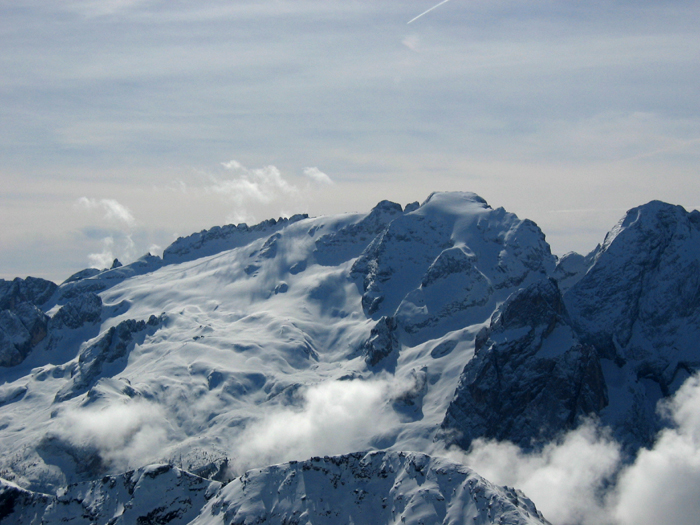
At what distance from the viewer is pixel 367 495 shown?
180625mm

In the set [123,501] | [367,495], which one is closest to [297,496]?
[367,495]

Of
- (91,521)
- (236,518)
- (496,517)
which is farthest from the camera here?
(91,521)

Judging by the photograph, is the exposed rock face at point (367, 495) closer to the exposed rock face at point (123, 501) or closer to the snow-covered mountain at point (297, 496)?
the snow-covered mountain at point (297, 496)

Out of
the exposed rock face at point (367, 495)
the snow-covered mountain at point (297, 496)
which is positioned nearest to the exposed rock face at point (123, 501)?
the snow-covered mountain at point (297, 496)

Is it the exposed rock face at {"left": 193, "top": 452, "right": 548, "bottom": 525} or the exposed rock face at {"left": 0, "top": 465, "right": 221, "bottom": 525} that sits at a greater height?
the exposed rock face at {"left": 193, "top": 452, "right": 548, "bottom": 525}

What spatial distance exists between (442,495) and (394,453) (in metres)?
18.4

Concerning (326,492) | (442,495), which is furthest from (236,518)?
(442,495)

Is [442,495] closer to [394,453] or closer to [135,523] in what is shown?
[394,453]

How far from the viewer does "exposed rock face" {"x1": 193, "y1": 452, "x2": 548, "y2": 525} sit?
167375 millimetres

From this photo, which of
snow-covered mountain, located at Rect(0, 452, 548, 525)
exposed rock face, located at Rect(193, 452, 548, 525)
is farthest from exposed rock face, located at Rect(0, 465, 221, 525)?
exposed rock face, located at Rect(193, 452, 548, 525)

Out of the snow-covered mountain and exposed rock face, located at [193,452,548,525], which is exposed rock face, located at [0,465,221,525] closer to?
the snow-covered mountain

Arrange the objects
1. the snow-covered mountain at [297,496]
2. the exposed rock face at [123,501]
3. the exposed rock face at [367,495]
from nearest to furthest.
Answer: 1. the exposed rock face at [367,495]
2. the snow-covered mountain at [297,496]
3. the exposed rock face at [123,501]

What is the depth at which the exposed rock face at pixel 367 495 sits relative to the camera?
549 ft

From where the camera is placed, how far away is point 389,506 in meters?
176
